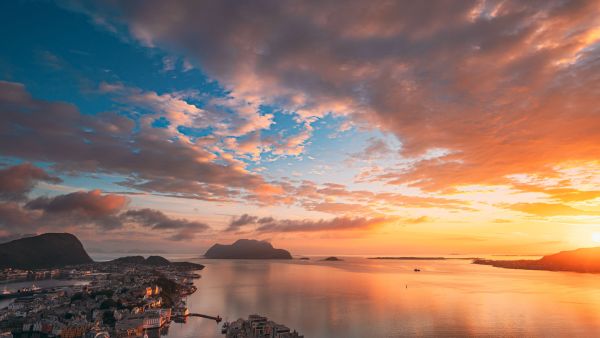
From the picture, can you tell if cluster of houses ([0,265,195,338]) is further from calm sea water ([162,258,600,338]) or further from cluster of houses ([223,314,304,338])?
cluster of houses ([223,314,304,338])

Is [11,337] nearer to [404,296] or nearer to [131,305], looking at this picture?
[131,305]

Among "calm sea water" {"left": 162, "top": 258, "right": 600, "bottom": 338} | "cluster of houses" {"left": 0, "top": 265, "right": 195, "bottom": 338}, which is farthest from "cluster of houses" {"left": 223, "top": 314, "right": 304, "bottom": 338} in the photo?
"cluster of houses" {"left": 0, "top": 265, "right": 195, "bottom": 338}

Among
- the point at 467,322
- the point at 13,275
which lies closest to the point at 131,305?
the point at 467,322

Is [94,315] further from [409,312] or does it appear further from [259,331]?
[409,312]

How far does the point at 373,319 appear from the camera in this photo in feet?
195

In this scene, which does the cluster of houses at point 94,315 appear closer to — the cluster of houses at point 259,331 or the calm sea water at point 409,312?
the calm sea water at point 409,312

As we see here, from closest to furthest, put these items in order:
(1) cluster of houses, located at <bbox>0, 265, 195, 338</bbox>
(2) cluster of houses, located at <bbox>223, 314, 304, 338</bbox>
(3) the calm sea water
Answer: (2) cluster of houses, located at <bbox>223, 314, 304, 338</bbox> → (1) cluster of houses, located at <bbox>0, 265, 195, 338</bbox> → (3) the calm sea water

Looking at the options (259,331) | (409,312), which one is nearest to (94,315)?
(259,331)

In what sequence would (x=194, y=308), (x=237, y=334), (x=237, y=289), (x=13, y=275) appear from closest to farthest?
(x=237, y=334) < (x=194, y=308) < (x=237, y=289) < (x=13, y=275)

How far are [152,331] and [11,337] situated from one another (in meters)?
19.0

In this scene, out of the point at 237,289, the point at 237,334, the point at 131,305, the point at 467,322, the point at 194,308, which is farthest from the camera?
the point at 237,289

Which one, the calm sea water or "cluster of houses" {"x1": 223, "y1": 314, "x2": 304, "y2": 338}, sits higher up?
"cluster of houses" {"x1": 223, "y1": 314, "x2": 304, "y2": 338}

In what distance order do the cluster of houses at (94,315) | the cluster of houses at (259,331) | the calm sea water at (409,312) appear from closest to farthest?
the cluster of houses at (259,331) < the cluster of houses at (94,315) < the calm sea water at (409,312)

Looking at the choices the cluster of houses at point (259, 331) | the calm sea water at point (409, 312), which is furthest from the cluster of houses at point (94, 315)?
the cluster of houses at point (259, 331)
